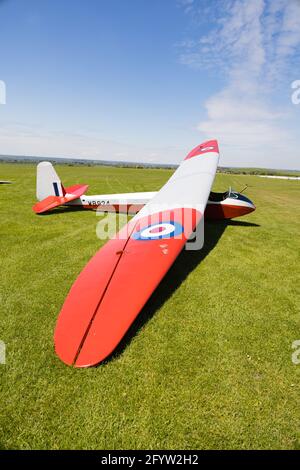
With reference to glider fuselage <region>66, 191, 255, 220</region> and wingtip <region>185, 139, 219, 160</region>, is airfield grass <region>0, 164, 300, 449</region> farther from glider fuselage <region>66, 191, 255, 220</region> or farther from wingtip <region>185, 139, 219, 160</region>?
wingtip <region>185, 139, 219, 160</region>

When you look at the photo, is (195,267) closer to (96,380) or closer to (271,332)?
(271,332)

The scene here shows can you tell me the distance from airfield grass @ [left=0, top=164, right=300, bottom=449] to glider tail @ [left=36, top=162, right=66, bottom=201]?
6553 millimetres

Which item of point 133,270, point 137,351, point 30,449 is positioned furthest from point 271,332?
point 30,449

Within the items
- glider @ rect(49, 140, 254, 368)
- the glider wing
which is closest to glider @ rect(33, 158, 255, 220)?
glider @ rect(49, 140, 254, 368)

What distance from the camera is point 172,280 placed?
6.29 metres

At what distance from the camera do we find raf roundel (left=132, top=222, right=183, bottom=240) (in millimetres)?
5621

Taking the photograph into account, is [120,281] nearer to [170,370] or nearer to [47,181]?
[170,370]

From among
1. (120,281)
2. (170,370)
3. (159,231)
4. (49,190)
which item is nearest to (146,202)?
(49,190)

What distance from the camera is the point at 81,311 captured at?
4031 millimetres

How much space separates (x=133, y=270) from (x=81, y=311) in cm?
116

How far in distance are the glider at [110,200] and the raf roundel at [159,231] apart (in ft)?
16.4

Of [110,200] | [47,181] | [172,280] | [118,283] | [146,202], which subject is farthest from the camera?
[47,181]

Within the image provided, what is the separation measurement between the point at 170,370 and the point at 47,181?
11526mm
